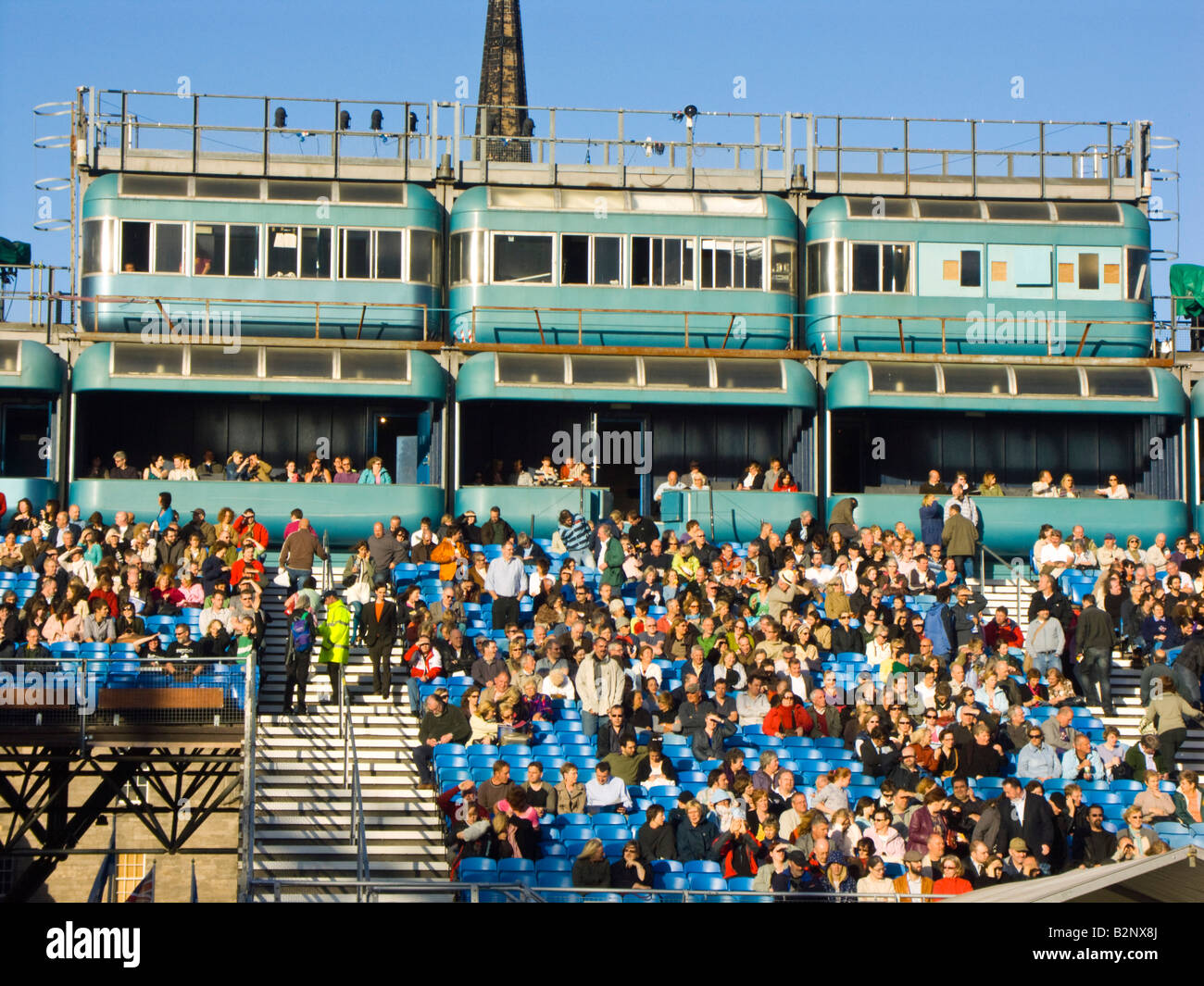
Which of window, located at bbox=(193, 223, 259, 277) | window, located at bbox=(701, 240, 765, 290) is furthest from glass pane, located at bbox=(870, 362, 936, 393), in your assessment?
window, located at bbox=(193, 223, 259, 277)

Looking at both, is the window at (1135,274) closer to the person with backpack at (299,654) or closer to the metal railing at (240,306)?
the metal railing at (240,306)

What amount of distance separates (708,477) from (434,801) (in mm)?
14323

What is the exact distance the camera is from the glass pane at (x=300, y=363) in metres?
28.2

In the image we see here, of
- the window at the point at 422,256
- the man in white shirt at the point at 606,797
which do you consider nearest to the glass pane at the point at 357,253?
the window at the point at 422,256

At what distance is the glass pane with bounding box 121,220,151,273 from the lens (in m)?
29.3

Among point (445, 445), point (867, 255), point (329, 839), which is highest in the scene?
point (867, 255)

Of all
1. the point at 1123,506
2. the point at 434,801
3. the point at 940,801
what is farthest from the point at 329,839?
the point at 1123,506

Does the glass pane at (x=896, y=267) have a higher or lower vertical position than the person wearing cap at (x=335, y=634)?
higher

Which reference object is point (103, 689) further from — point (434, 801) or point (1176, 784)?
point (1176, 784)

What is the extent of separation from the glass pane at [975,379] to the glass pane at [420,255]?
9.39 metres

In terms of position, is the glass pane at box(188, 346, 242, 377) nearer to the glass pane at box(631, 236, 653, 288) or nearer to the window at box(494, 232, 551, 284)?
the window at box(494, 232, 551, 284)

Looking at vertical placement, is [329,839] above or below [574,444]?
below
